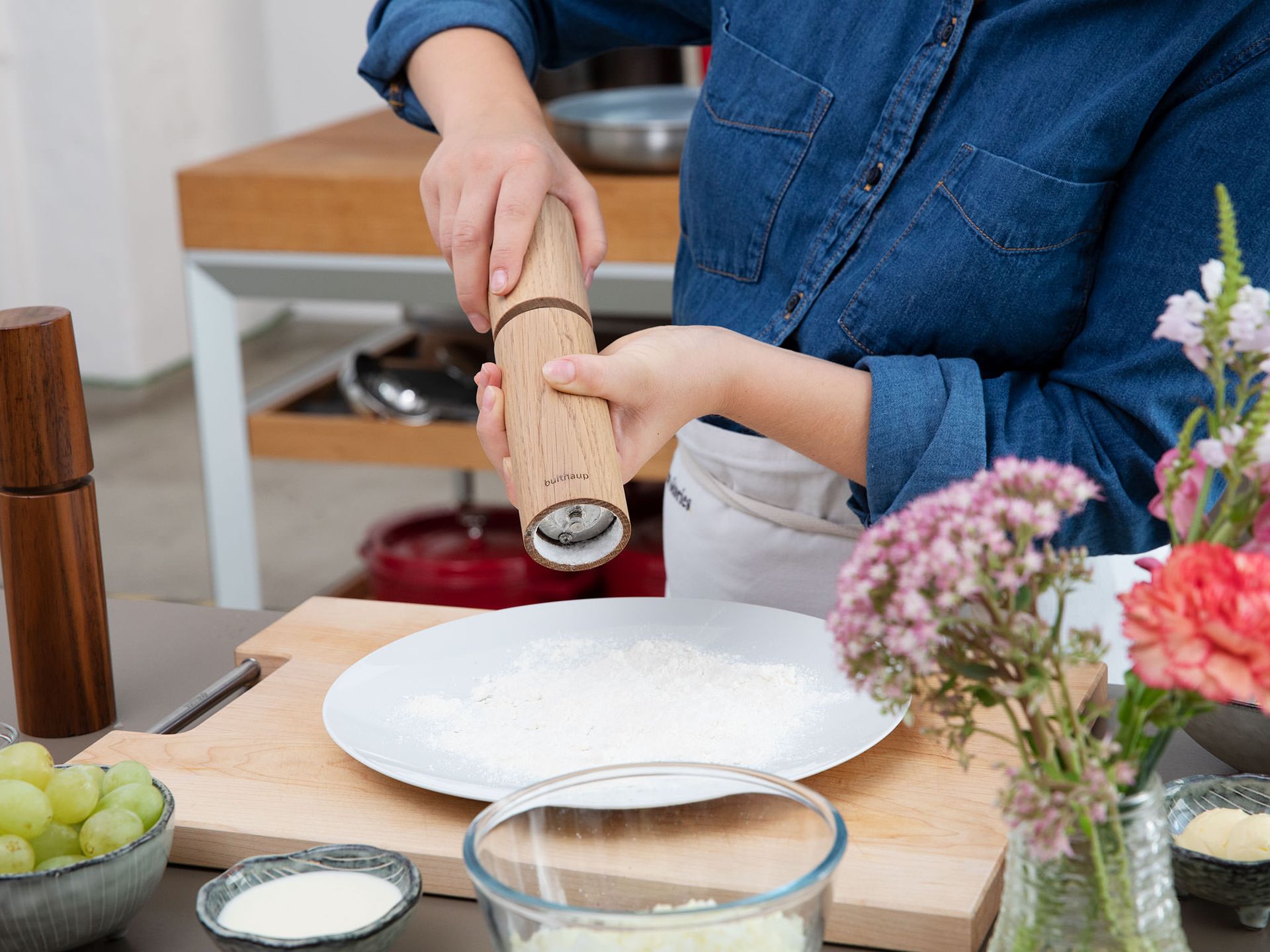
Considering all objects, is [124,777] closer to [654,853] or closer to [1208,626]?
[654,853]

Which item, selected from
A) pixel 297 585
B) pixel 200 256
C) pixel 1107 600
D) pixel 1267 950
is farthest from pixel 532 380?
pixel 297 585

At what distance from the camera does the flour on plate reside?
0.84 meters

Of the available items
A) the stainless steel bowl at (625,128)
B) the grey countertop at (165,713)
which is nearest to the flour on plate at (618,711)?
the grey countertop at (165,713)

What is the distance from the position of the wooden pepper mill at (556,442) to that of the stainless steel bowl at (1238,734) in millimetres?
368

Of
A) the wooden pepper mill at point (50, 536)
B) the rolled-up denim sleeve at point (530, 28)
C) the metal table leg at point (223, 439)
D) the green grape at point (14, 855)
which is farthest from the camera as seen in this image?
the metal table leg at point (223, 439)

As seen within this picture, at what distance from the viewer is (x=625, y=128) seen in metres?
2.01

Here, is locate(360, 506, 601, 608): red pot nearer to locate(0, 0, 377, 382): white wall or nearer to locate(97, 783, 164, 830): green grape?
locate(97, 783, 164, 830): green grape

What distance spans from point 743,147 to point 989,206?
23 centimetres

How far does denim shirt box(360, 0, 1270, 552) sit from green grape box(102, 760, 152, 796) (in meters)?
0.52

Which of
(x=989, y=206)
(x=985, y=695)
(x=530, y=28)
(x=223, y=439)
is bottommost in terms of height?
(x=223, y=439)

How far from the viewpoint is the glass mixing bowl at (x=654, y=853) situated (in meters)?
0.54

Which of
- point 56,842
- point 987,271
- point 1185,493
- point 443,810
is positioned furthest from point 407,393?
point 1185,493

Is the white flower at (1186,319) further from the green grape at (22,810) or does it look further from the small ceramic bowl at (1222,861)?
the green grape at (22,810)

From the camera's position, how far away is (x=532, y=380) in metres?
0.84
